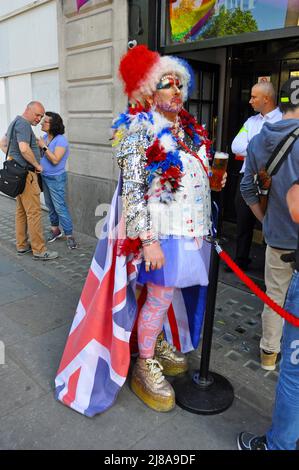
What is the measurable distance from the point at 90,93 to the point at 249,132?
255 centimetres

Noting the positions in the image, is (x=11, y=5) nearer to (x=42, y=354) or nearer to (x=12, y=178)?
(x=12, y=178)

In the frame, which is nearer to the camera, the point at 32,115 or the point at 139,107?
the point at 139,107

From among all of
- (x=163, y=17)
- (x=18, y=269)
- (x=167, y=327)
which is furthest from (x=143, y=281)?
(x=163, y=17)

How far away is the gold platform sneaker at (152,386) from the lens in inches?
95.1

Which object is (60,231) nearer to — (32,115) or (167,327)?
(32,115)

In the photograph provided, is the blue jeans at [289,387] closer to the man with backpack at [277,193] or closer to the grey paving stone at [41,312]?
the man with backpack at [277,193]

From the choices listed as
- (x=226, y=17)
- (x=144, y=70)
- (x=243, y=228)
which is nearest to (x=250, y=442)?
(x=144, y=70)

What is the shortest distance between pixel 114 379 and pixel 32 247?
9.86ft

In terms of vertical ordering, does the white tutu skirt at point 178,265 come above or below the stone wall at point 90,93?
below

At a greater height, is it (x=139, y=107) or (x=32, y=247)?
(x=139, y=107)

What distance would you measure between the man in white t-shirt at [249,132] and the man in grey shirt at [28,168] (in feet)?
7.38

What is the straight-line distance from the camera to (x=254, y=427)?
231 centimetres

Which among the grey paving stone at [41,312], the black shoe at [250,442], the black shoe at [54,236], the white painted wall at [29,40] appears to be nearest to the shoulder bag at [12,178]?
the black shoe at [54,236]
